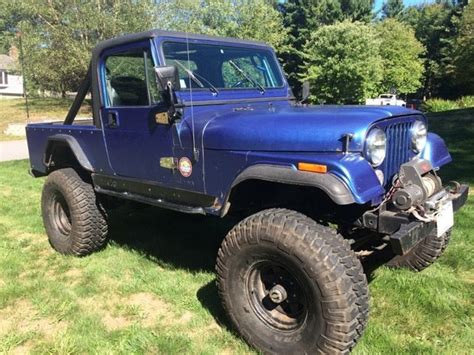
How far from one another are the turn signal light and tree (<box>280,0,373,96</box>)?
38.5 m

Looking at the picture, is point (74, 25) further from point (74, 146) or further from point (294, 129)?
point (294, 129)

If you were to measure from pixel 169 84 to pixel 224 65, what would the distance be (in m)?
0.88

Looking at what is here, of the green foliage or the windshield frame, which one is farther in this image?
the green foliage

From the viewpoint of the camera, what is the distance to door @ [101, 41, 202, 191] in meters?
3.58

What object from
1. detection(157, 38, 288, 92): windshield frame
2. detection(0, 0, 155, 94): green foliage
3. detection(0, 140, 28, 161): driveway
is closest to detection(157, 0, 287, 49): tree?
detection(0, 0, 155, 94): green foliage

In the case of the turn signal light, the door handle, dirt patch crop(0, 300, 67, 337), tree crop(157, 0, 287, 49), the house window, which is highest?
tree crop(157, 0, 287, 49)

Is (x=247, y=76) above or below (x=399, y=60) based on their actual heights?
below

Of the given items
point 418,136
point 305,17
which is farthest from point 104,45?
point 305,17

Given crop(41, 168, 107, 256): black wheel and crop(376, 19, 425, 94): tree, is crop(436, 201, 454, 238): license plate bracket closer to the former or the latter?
crop(41, 168, 107, 256): black wheel

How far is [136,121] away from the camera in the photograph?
12.4 feet

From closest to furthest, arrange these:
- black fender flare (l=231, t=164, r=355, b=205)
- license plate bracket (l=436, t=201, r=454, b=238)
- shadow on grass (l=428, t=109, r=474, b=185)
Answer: black fender flare (l=231, t=164, r=355, b=205) < license plate bracket (l=436, t=201, r=454, b=238) < shadow on grass (l=428, t=109, r=474, b=185)

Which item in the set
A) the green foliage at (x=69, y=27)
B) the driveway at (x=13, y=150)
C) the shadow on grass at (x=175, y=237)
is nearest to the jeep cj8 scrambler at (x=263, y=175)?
the shadow on grass at (x=175, y=237)

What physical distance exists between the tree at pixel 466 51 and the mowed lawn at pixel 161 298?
31.5m

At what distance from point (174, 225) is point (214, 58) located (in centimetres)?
228
